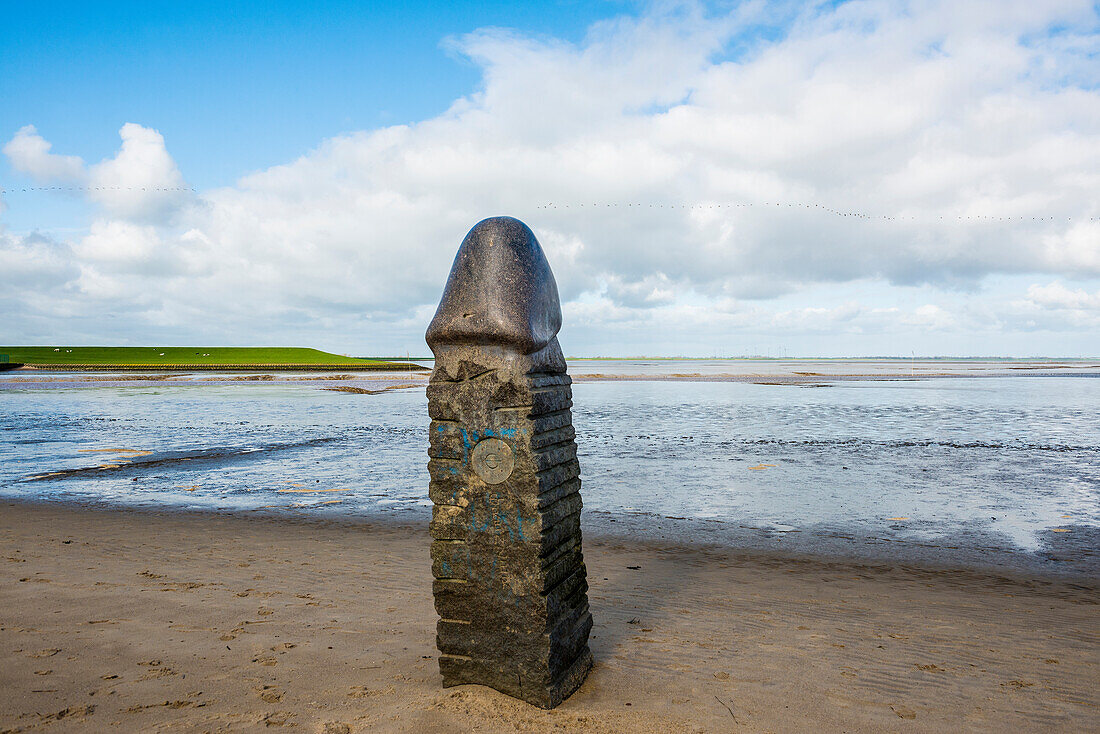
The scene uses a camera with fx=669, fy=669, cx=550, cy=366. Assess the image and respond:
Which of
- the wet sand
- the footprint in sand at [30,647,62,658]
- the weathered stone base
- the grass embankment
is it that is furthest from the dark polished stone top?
the grass embankment

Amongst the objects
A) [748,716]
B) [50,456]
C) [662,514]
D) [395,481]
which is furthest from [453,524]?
[50,456]

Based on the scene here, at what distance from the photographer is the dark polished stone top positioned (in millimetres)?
4434

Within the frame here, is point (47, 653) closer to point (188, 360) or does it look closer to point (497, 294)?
point (497, 294)

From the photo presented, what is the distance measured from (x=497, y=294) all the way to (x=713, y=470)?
39.0 ft

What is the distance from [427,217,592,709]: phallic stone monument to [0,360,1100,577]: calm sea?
5610mm

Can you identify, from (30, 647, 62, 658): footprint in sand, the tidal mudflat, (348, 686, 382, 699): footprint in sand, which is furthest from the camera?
(30, 647, 62, 658): footprint in sand

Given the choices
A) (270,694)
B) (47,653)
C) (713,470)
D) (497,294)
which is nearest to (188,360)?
(713,470)

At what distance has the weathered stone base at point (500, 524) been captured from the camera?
445cm

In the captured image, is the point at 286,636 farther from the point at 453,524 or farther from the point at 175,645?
the point at 453,524

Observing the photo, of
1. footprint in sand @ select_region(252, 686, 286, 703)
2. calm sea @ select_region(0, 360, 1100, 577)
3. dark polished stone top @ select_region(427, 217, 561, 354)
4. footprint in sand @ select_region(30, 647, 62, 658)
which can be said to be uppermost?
dark polished stone top @ select_region(427, 217, 561, 354)

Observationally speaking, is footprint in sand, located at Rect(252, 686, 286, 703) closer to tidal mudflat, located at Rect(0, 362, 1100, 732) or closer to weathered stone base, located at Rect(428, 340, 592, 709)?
tidal mudflat, located at Rect(0, 362, 1100, 732)

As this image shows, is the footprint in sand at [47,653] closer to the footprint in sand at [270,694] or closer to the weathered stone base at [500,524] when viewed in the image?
the footprint in sand at [270,694]

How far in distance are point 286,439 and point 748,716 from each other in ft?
62.5

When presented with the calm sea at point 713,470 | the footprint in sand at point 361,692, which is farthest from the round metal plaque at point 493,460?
the calm sea at point 713,470
